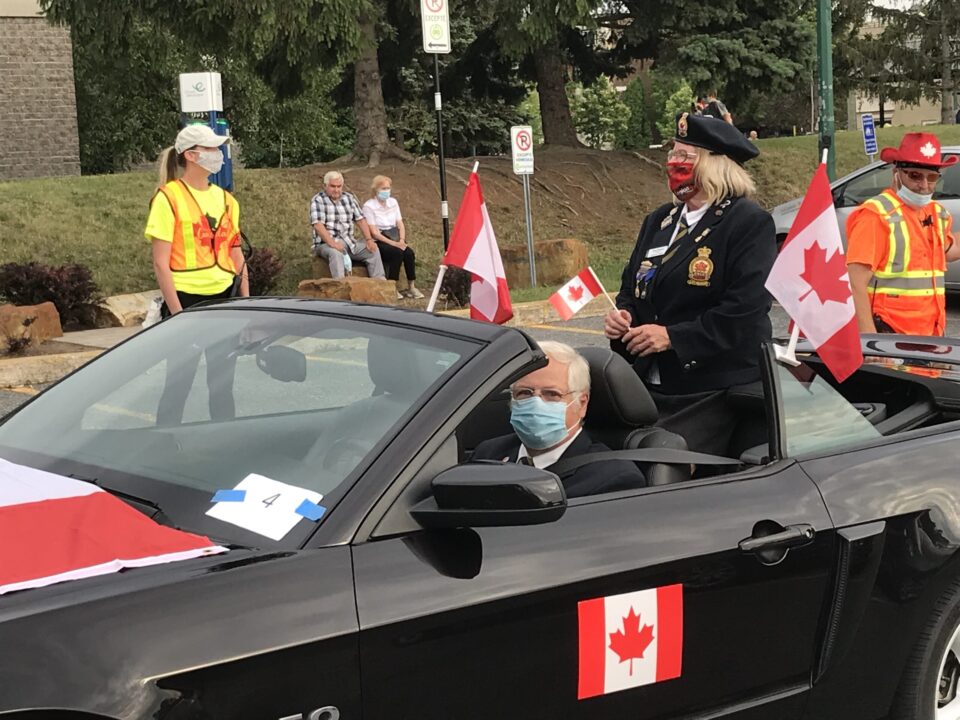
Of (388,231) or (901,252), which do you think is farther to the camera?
(388,231)

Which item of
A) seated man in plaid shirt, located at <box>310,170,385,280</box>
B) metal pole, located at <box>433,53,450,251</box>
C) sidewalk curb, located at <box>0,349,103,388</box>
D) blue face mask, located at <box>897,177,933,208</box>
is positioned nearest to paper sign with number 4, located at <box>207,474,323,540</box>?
blue face mask, located at <box>897,177,933,208</box>

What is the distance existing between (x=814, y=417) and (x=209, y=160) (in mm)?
3991

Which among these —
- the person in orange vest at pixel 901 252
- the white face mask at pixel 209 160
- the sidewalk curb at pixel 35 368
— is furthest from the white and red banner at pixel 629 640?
the sidewalk curb at pixel 35 368

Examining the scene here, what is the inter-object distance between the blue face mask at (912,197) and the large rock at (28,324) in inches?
298

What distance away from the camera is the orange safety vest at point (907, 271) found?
5.99m

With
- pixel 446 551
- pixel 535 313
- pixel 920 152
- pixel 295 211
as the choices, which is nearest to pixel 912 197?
pixel 920 152

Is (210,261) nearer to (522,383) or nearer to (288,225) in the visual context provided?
(522,383)

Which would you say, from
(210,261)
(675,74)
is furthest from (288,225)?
(210,261)

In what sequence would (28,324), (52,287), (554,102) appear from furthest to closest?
(554,102) → (52,287) → (28,324)

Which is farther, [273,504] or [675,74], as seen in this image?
[675,74]

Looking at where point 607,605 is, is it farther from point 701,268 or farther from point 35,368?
point 35,368

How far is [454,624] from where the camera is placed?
2586 millimetres

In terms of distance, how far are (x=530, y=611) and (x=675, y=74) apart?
22.0m

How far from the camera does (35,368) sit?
34.9 feet
